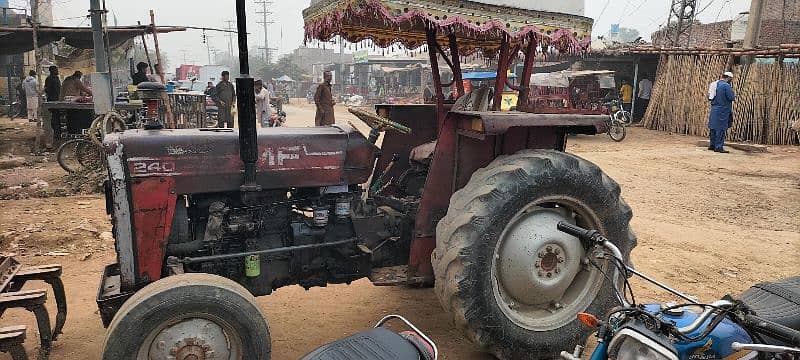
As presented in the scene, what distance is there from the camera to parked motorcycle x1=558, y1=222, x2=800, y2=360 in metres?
1.91

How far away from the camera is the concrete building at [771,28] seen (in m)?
24.7

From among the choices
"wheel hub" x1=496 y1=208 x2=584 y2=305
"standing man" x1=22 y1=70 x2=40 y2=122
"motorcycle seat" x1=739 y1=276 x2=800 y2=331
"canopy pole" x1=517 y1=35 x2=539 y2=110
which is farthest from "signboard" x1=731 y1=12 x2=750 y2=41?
"standing man" x1=22 y1=70 x2=40 y2=122

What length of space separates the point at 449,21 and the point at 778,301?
226cm

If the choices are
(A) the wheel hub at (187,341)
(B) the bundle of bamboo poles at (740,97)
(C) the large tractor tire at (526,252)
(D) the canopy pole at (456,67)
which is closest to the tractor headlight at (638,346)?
(C) the large tractor tire at (526,252)

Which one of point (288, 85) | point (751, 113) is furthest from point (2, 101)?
point (751, 113)

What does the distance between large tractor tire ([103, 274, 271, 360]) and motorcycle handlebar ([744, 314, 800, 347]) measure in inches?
85.3

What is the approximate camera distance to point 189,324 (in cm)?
279

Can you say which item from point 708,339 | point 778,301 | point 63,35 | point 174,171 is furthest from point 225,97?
point 708,339

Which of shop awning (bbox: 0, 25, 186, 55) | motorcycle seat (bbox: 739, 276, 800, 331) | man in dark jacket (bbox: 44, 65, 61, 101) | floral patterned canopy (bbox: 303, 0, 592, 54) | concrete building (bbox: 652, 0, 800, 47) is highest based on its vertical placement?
concrete building (bbox: 652, 0, 800, 47)

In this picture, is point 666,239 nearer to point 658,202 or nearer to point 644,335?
point 658,202

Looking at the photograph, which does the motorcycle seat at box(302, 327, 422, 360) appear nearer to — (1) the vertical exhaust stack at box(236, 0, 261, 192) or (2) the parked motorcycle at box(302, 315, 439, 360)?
(2) the parked motorcycle at box(302, 315, 439, 360)

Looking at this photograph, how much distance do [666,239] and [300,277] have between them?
176 inches

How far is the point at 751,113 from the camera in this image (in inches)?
566

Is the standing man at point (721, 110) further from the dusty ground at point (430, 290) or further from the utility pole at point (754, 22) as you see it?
the utility pole at point (754, 22)
